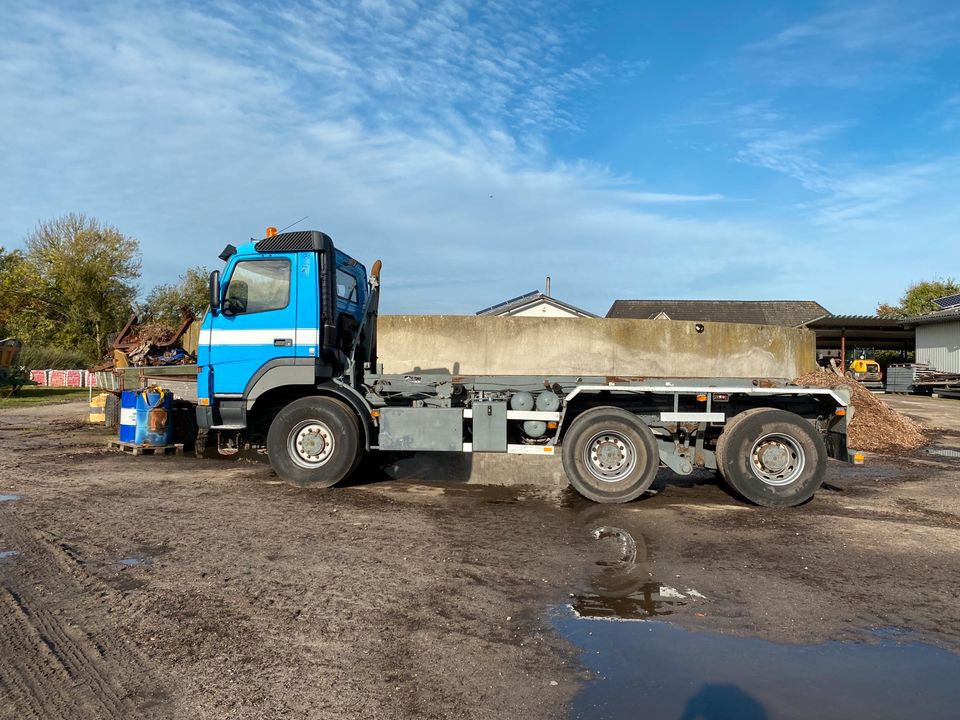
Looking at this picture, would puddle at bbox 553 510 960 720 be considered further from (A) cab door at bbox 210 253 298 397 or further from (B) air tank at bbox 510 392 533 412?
(A) cab door at bbox 210 253 298 397

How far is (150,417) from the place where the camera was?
34.2 ft

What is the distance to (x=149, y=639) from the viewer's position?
3.85 metres

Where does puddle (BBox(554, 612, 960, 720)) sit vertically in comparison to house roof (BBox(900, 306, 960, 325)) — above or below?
below

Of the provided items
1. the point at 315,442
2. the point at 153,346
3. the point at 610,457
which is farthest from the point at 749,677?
the point at 153,346

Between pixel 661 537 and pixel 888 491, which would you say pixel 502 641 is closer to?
pixel 661 537

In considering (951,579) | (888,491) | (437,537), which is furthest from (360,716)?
(888,491)

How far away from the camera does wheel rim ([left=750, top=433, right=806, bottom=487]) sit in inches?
297

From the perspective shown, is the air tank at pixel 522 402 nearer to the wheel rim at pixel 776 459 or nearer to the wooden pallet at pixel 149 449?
the wheel rim at pixel 776 459

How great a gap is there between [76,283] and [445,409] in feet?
120

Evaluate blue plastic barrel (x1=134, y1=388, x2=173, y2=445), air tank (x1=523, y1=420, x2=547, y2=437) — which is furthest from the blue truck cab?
blue plastic barrel (x1=134, y1=388, x2=173, y2=445)

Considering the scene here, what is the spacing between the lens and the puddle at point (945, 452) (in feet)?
37.9

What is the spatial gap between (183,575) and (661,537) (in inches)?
163

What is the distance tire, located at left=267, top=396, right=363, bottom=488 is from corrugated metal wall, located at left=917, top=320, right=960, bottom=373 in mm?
33339

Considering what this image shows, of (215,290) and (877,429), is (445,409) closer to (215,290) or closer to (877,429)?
(215,290)
